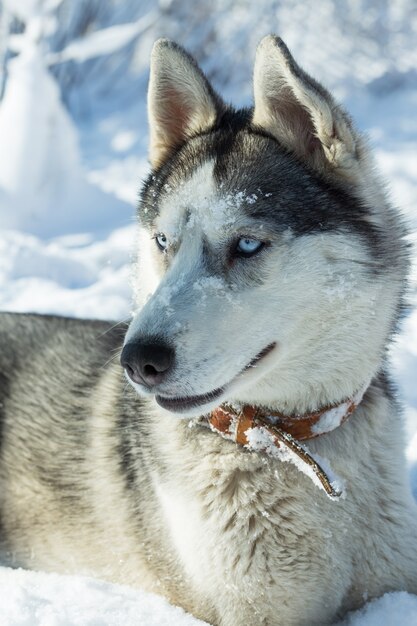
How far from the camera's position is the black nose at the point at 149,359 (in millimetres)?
1800

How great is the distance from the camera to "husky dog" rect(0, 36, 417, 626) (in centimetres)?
196

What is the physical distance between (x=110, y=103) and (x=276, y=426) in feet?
33.8

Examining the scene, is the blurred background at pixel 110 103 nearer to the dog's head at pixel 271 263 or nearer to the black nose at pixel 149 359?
the dog's head at pixel 271 263

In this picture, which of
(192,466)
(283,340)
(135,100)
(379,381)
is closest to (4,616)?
(192,466)

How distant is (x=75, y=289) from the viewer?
522 cm

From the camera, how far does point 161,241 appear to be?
222 centimetres

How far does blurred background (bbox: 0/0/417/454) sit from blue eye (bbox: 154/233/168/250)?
29.0 inches

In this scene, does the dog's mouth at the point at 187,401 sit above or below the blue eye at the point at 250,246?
→ below

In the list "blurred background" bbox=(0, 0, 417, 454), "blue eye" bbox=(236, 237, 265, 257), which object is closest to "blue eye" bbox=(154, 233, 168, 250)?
"blue eye" bbox=(236, 237, 265, 257)

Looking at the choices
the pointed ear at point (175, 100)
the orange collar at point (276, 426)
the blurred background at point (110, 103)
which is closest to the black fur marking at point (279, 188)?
the pointed ear at point (175, 100)

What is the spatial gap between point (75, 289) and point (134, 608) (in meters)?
3.16

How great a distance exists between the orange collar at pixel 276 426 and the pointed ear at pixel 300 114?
653 mm

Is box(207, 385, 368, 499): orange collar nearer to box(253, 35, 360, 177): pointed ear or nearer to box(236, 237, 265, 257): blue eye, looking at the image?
box(236, 237, 265, 257): blue eye

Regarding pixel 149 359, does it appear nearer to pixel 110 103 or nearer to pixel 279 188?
pixel 279 188
